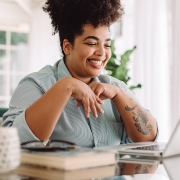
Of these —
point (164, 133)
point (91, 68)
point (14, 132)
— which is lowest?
point (164, 133)

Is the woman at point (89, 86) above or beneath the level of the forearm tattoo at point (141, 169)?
above

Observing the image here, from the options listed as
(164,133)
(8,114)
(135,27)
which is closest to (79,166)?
(8,114)

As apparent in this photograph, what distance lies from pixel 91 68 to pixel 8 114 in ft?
1.40

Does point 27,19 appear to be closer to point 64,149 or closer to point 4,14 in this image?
point 4,14

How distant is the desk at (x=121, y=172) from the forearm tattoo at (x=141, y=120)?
0.56 m

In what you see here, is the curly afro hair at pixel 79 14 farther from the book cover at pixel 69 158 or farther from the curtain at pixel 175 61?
the curtain at pixel 175 61

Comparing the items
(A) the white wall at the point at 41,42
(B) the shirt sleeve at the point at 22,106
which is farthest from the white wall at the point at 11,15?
(B) the shirt sleeve at the point at 22,106

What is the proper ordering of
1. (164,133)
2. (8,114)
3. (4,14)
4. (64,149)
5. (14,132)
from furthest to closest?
(4,14) < (164,133) < (8,114) < (64,149) < (14,132)

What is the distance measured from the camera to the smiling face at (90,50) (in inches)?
65.0

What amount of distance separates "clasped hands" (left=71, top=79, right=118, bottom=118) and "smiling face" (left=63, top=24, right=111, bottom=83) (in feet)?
0.43

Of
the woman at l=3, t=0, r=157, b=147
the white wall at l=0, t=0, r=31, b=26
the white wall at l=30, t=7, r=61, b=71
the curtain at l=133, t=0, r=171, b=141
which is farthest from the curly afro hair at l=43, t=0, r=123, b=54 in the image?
the white wall at l=0, t=0, r=31, b=26

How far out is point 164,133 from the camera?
3.91 metres

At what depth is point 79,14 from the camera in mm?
1712

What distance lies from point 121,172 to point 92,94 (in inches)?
21.8
